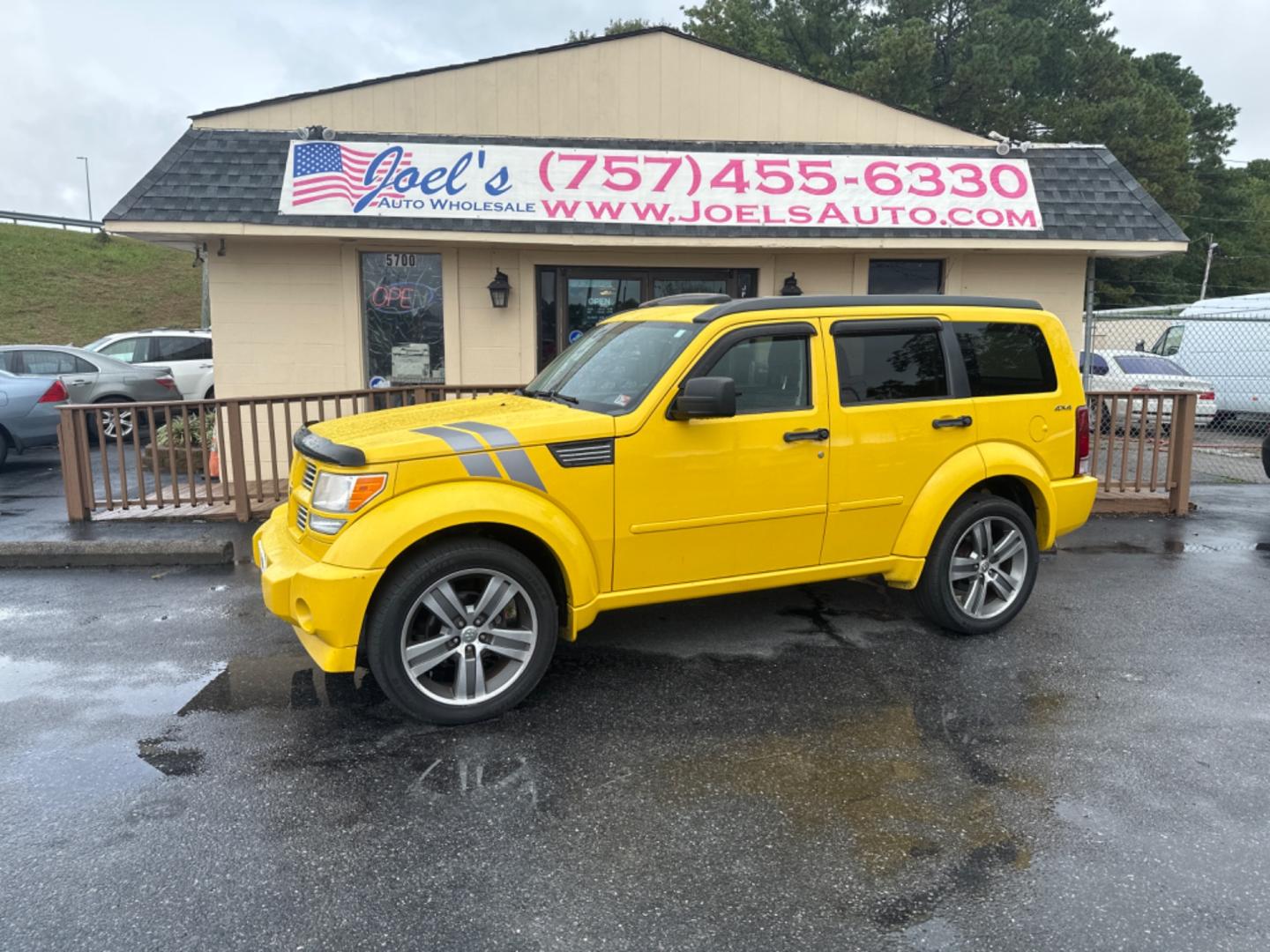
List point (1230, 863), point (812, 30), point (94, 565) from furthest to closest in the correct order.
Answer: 1. point (812, 30)
2. point (94, 565)
3. point (1230, 863)

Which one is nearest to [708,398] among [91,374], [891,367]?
[891,367]

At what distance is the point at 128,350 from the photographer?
1517 cm

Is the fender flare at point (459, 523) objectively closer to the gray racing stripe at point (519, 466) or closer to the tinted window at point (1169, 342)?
the gray racing stripe at point (519, 466)

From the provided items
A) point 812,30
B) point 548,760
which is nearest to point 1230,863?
point 548,760

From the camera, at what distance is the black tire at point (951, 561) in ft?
16.9

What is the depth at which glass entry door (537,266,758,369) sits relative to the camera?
10148 millimetres

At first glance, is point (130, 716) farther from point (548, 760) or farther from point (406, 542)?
point (548, 760)

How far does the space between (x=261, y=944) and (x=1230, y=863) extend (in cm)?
313

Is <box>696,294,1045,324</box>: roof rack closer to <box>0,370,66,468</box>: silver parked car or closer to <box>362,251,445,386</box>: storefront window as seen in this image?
<box>362,251,445,386</box>: storefront window

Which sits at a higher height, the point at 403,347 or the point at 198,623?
the point at 403,347

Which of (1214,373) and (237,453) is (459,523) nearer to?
(237,453)

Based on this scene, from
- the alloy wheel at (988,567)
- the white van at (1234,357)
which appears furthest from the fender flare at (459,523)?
the white van at (1234,357)

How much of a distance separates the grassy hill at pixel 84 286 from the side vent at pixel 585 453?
31.2 m

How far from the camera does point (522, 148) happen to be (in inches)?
376
